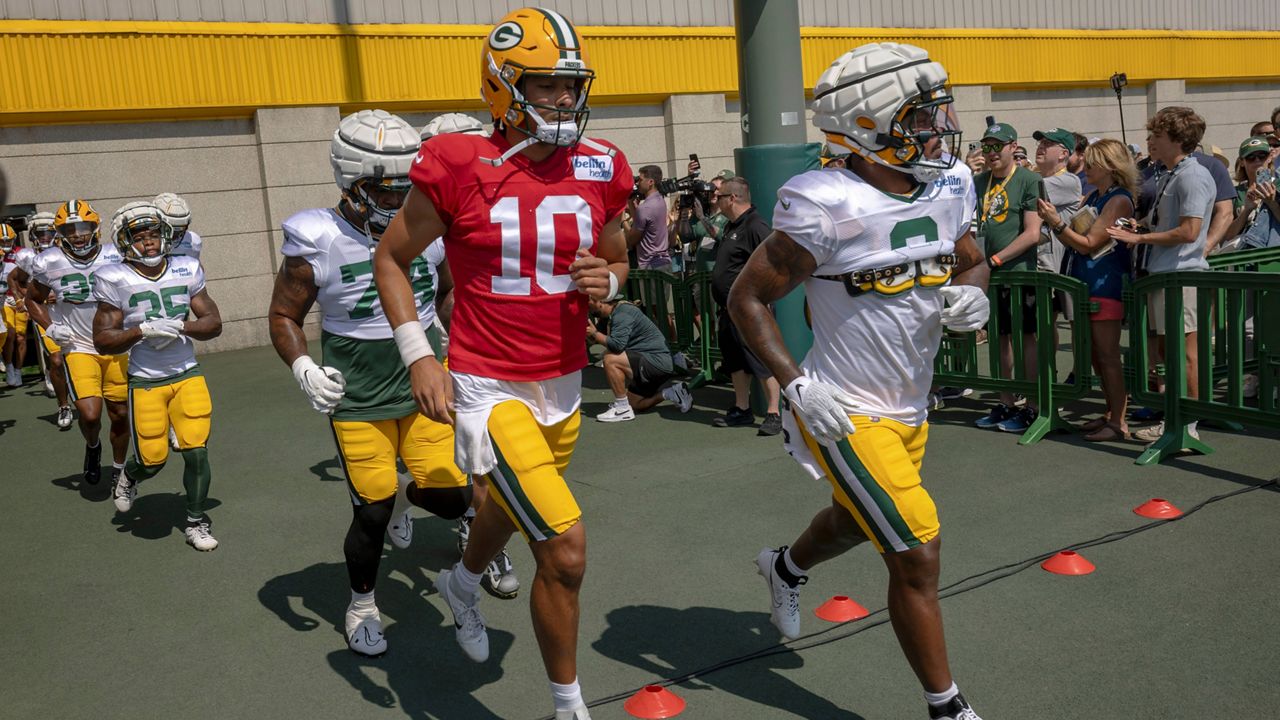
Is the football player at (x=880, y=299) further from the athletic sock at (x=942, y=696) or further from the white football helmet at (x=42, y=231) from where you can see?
the white football helmet at (x=42, y=231)

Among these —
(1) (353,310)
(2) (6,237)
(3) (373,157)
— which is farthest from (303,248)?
(2) (6,237)

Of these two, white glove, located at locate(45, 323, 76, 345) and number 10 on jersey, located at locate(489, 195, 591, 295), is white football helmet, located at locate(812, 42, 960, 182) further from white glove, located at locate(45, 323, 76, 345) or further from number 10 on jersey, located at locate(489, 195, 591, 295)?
white glove, located at locate(45, 323, 76, 345)

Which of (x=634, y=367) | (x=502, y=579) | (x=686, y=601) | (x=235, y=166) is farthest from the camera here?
(x=235, y=166)

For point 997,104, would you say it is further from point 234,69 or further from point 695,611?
point 695,611

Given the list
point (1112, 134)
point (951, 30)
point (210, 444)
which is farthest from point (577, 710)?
point (1112, 134)

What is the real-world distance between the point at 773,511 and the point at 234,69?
1149cm

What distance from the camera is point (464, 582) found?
4410 mm

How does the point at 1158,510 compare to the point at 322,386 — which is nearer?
the point at 322,386

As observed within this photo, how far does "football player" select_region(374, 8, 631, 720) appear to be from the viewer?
3701 millimetres

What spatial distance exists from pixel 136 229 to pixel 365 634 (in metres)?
3.38

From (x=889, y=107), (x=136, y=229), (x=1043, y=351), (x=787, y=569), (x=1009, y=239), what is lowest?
(x=787, y=569)

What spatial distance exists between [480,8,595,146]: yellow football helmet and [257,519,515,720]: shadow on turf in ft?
6.86

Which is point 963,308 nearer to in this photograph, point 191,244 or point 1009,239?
point 1009,239

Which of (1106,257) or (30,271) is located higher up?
(30,271)
